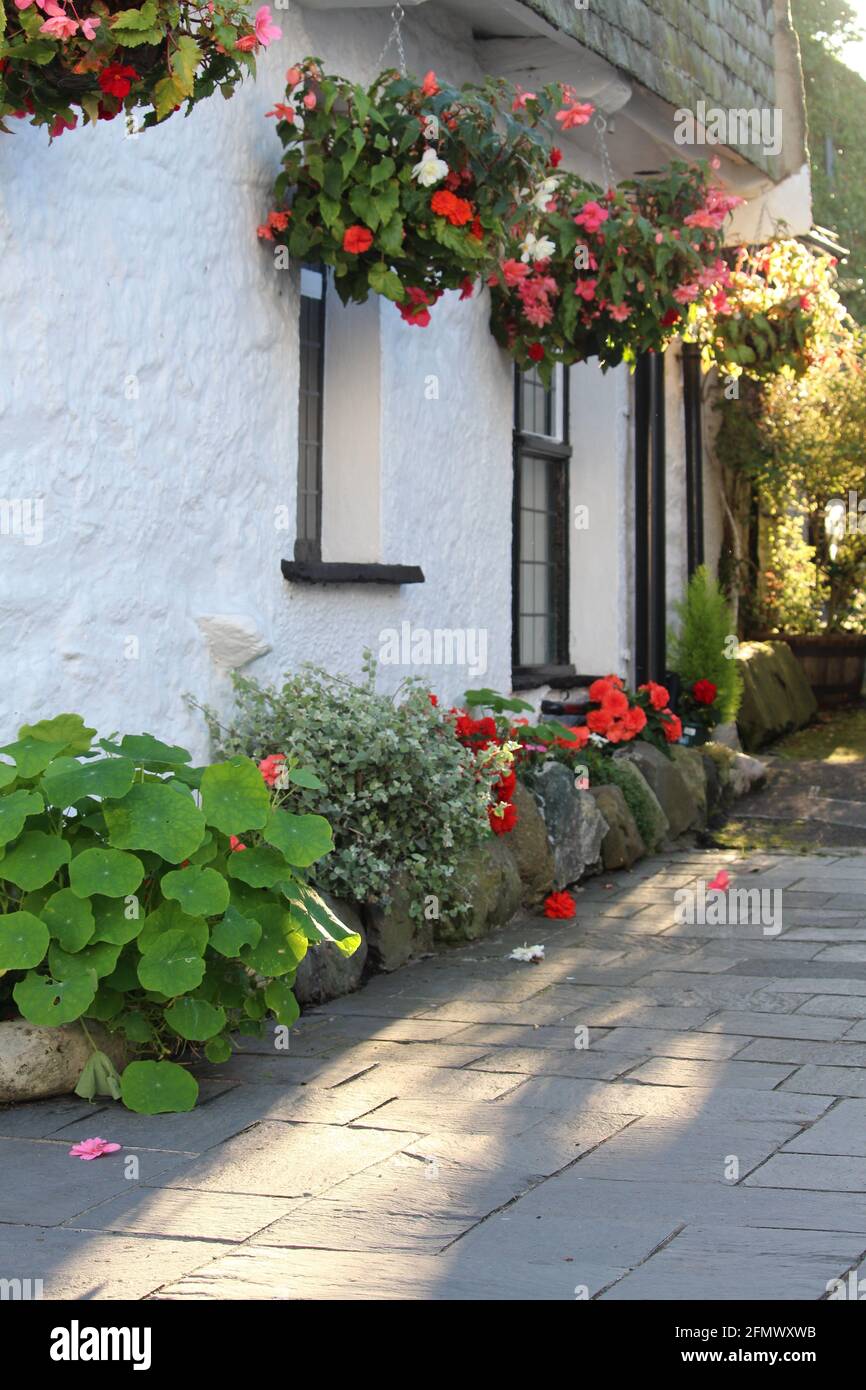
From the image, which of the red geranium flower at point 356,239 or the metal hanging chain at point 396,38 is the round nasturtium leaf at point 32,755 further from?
the metal hanging chain at point 396,38

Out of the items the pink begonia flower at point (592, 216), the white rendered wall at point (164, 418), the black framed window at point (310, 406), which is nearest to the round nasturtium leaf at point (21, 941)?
the white rendered wall at point (164, 418)

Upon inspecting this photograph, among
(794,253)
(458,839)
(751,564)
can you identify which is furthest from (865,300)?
(458,839)

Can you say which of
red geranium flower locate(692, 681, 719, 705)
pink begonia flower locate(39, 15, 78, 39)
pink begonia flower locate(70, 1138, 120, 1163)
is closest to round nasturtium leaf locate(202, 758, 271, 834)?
pink begonia flower locate(70, 1138, 120, 1163)

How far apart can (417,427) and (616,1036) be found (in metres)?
3.29

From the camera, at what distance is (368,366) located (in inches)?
277

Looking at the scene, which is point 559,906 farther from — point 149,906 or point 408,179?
point 408,179

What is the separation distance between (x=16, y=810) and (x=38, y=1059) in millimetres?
652

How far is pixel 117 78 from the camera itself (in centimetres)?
439

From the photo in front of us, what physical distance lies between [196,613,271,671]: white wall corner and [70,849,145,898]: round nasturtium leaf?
1859 mm

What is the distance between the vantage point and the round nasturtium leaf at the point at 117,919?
13.8 ft

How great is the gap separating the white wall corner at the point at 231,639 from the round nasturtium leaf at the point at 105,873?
1.86 metres

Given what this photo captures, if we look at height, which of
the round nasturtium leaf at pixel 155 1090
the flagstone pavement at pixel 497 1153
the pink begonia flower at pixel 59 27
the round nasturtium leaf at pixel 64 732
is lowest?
the flagstone pavement at pixel 497 1153

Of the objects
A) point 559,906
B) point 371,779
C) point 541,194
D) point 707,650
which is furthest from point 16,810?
point 707,650

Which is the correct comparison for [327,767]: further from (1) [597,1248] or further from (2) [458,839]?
(1) [597,1248]
